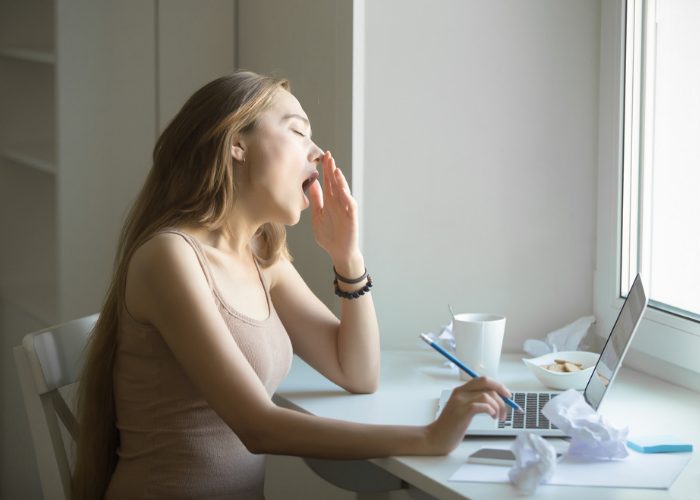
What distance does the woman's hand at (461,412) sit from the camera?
123 cm

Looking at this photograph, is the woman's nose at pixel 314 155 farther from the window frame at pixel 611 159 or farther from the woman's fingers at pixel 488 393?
the window frame at pixel 611 159

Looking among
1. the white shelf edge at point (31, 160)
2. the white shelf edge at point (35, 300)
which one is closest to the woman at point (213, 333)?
the white shelf edge at point (31, 160)

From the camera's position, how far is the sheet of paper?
116 centimetres

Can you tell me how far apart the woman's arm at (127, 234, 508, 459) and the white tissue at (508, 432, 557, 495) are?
87 mm

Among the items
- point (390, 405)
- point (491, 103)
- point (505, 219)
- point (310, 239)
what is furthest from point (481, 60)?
point (390, 405)

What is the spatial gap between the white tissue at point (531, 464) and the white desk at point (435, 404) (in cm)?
1

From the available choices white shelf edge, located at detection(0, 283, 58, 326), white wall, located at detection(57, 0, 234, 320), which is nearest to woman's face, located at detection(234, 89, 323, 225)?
white wall, located at detection(57, 0, 234, 320)

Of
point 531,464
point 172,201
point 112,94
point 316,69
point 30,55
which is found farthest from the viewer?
point 30,55

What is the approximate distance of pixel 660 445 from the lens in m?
1.28

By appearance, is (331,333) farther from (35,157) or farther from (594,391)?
(35,157)

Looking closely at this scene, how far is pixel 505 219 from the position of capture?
1934 mm

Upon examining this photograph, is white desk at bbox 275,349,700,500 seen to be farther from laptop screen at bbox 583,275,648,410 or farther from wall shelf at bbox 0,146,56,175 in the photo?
wall shelf at bbox 0,146,56,175

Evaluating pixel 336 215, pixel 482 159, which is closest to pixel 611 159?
pixel 482 159

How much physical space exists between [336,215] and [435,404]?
37 cm
